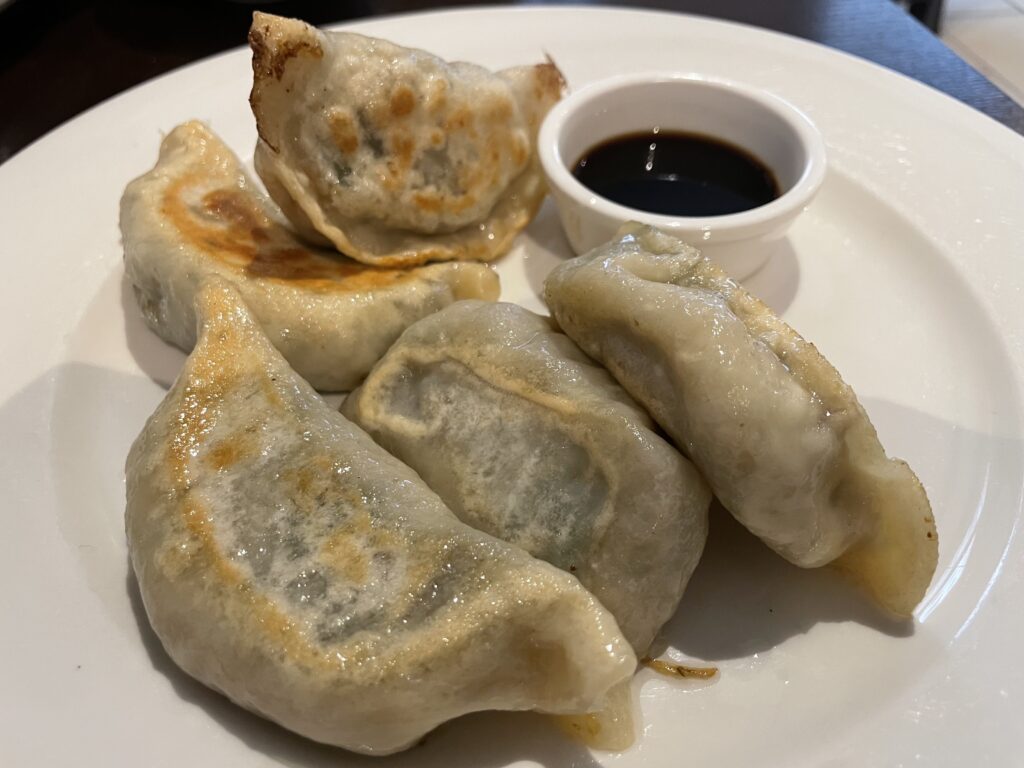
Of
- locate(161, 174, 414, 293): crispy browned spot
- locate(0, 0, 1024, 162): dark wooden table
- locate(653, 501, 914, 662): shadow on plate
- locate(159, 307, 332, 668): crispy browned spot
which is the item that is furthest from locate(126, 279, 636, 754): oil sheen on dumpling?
locate(0, 0, 1024, 162): dark wooden table

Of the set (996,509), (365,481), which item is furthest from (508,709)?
(996,509)

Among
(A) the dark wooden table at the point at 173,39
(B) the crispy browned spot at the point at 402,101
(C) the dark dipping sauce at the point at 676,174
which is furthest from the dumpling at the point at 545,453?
(A) the dark wooden table at the point at 173,39

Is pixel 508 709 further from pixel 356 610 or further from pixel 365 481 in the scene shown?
pixel 365 481

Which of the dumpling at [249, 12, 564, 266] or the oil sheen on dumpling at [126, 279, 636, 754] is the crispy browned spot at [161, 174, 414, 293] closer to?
the dumpling at [249, 12, 564, 266]

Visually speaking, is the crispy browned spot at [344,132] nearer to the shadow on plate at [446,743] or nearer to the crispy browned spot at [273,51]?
the crispy browned spot at [273,51]

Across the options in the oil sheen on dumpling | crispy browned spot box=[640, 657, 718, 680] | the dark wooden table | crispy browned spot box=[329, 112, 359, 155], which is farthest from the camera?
the dark wooden table
